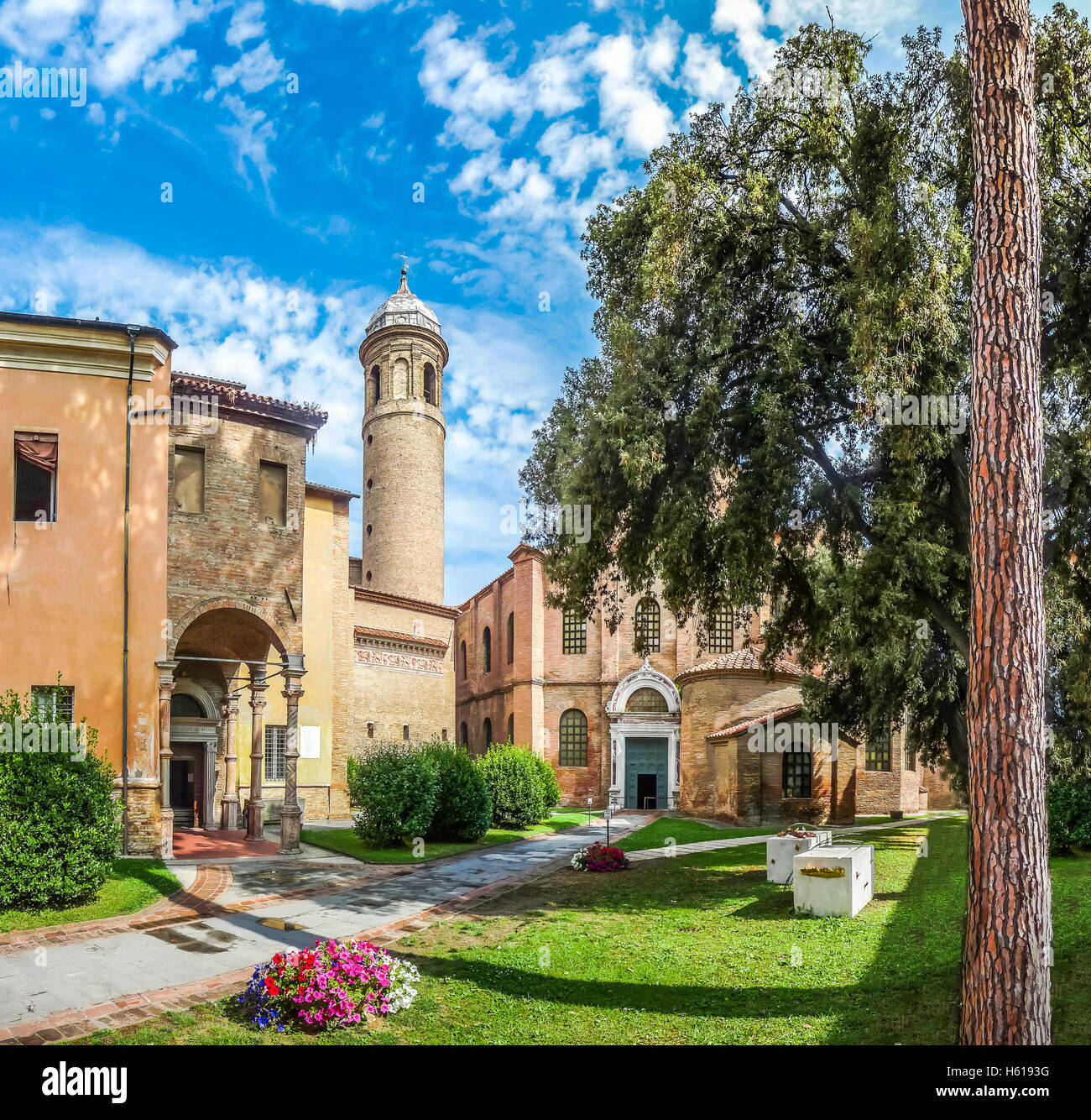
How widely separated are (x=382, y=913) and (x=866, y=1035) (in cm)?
774

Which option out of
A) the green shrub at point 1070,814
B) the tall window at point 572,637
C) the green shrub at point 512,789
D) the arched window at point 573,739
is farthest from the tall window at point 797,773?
the green shrub at point 1070,814

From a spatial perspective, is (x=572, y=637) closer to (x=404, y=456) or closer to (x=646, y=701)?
(x=646, y=701)

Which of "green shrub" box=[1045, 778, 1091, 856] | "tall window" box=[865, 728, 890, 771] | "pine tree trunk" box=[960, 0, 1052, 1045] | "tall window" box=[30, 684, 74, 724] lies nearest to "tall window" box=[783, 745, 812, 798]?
"tall window" box=[865, 728, 890, 771]

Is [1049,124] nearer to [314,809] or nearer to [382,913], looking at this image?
[382,913]

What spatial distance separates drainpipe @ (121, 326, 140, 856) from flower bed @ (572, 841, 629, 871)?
8.90 meters

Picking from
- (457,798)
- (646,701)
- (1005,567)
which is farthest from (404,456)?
(1005,567)

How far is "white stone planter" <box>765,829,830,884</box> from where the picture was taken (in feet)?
48.9

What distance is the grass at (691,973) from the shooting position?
7.02 meters

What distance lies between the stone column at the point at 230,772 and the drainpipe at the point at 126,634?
23.0 feet

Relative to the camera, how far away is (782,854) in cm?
1496

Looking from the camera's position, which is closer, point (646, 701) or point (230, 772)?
point (230, 772)

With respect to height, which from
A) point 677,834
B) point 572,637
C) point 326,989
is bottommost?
point 677,834

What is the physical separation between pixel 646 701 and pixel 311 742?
592 inches

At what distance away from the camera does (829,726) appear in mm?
26047
